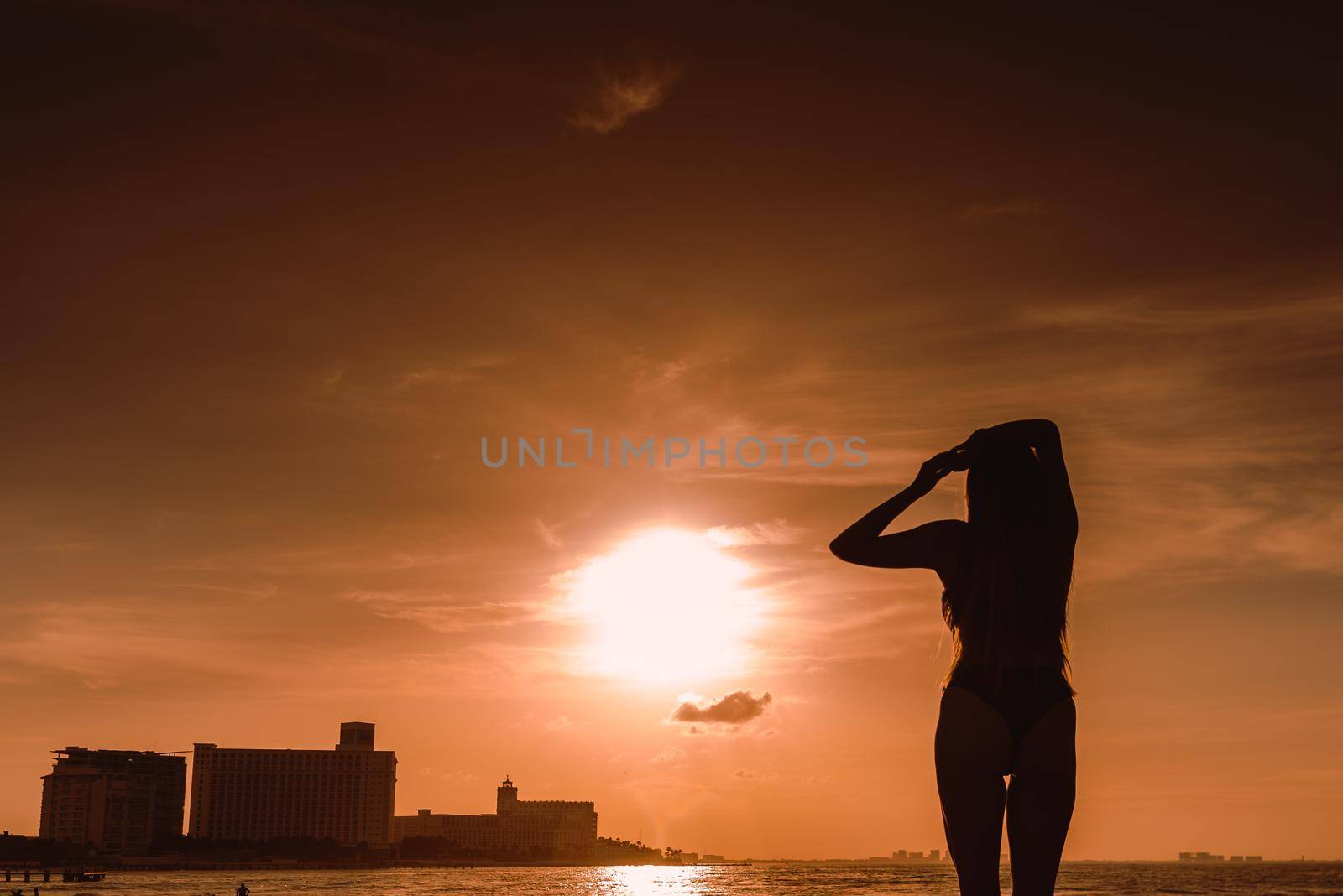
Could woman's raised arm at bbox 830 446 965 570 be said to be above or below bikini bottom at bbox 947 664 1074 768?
above

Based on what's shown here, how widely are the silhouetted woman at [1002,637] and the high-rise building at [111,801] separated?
210227mm

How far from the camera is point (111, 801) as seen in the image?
187500 mm

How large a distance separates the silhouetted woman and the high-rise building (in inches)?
8277

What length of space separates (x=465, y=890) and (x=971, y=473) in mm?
125839

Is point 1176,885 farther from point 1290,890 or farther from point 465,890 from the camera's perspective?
point 465,890

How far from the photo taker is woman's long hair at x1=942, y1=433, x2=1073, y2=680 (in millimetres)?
2615

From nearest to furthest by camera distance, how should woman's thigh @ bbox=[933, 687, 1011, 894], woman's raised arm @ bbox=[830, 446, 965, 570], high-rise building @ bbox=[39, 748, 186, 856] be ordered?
woman's thigh @ bbox=[933, 687, 1011, 894]
woman's raised arm @ bbox=[830, 446, 965, 570]
high-rise building @ bbox=[39, 748, 186, 856]

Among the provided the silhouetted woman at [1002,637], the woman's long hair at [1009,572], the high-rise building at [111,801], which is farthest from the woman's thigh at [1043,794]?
the high-rise building at [111,801]

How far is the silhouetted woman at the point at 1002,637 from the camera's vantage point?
101 inches

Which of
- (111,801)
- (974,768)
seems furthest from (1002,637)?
(111,801)

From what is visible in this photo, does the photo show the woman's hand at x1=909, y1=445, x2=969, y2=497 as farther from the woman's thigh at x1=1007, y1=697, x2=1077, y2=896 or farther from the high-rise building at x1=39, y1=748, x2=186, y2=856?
the high-rise building at x1=39, y1=748, x2=186, y2=856

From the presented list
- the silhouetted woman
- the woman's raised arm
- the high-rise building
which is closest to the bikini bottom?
the silhouetted woman

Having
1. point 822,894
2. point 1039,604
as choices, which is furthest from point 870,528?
point 822,894

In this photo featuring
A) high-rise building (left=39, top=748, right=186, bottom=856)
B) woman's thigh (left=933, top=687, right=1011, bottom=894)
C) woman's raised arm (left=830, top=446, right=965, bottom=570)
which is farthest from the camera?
high-rise building (left=39, top=748, right=186, bottom=856)
